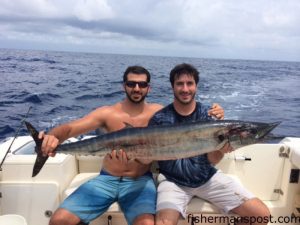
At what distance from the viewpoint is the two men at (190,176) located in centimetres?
317

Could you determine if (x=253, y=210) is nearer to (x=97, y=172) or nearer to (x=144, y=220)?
(x=144, y=220)

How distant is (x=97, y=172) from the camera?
409cm

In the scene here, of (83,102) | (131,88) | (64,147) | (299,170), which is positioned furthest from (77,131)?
(83,102)

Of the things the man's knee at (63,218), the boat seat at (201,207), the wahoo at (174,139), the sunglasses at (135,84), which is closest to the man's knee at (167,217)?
the boat seat at (201,207)

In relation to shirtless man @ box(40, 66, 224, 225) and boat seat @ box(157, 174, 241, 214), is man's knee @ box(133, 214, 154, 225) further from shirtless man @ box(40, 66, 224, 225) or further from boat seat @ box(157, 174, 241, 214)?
boat seat @ box(157, 174, 241, 214)

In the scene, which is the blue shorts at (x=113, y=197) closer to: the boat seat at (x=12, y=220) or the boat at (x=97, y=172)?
the boat at (x=97, y=172)

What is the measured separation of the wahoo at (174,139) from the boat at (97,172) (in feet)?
1.83

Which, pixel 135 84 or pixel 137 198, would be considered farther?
pixel 135 84

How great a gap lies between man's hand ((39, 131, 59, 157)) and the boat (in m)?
0.51

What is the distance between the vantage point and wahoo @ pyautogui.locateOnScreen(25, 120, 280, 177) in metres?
2.90

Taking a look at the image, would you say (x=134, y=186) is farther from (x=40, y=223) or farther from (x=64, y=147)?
(x=40, y=223)

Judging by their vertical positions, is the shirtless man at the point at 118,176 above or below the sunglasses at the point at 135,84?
below

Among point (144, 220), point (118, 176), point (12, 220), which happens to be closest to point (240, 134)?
point (144, 220)

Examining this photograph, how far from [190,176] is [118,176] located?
0.69 metres
